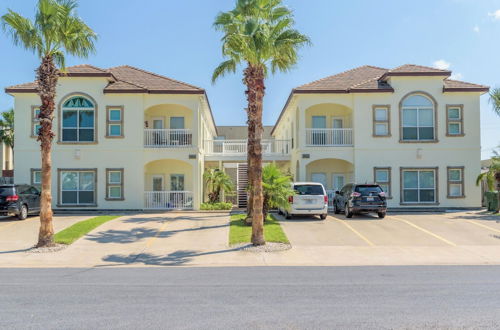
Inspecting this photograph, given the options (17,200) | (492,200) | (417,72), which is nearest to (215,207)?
(17,200)

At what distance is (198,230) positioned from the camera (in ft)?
52.5

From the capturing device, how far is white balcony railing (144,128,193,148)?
2291 cm

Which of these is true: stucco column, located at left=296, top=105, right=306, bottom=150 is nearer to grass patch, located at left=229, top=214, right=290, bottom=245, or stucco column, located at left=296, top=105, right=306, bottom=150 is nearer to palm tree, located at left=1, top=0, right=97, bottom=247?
grass patch, located at left=229, top=214, right=290, bottom=245

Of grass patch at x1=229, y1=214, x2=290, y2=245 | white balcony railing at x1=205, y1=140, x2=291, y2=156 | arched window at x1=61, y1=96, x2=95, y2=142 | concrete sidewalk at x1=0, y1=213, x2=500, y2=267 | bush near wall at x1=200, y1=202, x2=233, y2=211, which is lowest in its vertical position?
concrete sidewalk at x1=0, y1=213, x2=500, y2=267

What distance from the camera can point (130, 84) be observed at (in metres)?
22.8

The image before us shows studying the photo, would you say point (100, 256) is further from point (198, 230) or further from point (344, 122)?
point (344, 122)

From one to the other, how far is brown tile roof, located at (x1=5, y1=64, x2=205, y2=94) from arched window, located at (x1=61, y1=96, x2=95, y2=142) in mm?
1387

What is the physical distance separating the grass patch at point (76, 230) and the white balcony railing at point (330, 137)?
1182cm

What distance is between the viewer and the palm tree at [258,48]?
507 inches

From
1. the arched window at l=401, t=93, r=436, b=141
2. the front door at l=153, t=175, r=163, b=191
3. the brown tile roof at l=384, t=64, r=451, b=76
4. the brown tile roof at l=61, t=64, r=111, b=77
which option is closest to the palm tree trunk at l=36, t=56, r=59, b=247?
the brown tile roof at l=61, t=64, r=111, b=77

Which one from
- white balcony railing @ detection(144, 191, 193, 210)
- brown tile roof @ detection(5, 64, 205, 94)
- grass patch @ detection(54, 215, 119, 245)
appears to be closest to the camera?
grass patch @ detection(54, 215, 119, 245)

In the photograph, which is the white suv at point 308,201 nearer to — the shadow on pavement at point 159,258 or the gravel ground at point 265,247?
the gravel ground at point 265,247

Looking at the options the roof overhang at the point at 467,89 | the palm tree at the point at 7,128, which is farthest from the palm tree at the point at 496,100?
the palm tree at the point at 7,128

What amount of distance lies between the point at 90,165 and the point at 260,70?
13115mm
